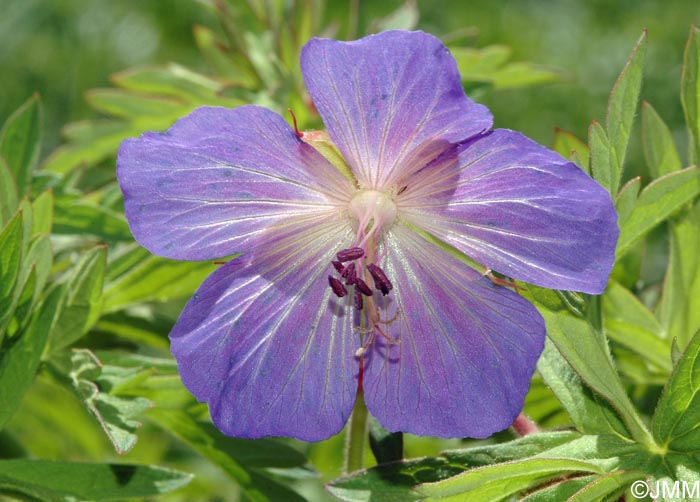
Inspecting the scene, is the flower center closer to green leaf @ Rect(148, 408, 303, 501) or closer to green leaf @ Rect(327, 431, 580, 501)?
green leaf @ Rect(327, 431, 580, 501)

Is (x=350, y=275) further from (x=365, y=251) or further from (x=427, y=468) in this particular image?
(x=427, y=468)

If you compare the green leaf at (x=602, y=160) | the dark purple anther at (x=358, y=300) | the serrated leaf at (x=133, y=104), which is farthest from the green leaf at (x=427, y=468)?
the serrated leaf at (x=133, y=104)

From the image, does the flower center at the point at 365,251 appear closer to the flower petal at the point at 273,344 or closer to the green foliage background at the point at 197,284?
the flower petal at the point at 273,344

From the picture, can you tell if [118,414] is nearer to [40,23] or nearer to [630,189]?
[630,189]

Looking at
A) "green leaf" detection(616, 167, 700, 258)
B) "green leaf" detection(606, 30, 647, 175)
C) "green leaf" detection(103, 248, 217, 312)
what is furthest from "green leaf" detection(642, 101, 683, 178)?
"green leaf" detection(103, 248, 217, 312)

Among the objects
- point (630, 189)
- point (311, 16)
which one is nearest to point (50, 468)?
point (630, 189)

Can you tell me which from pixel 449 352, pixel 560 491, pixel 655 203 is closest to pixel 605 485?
pixel 560 491
